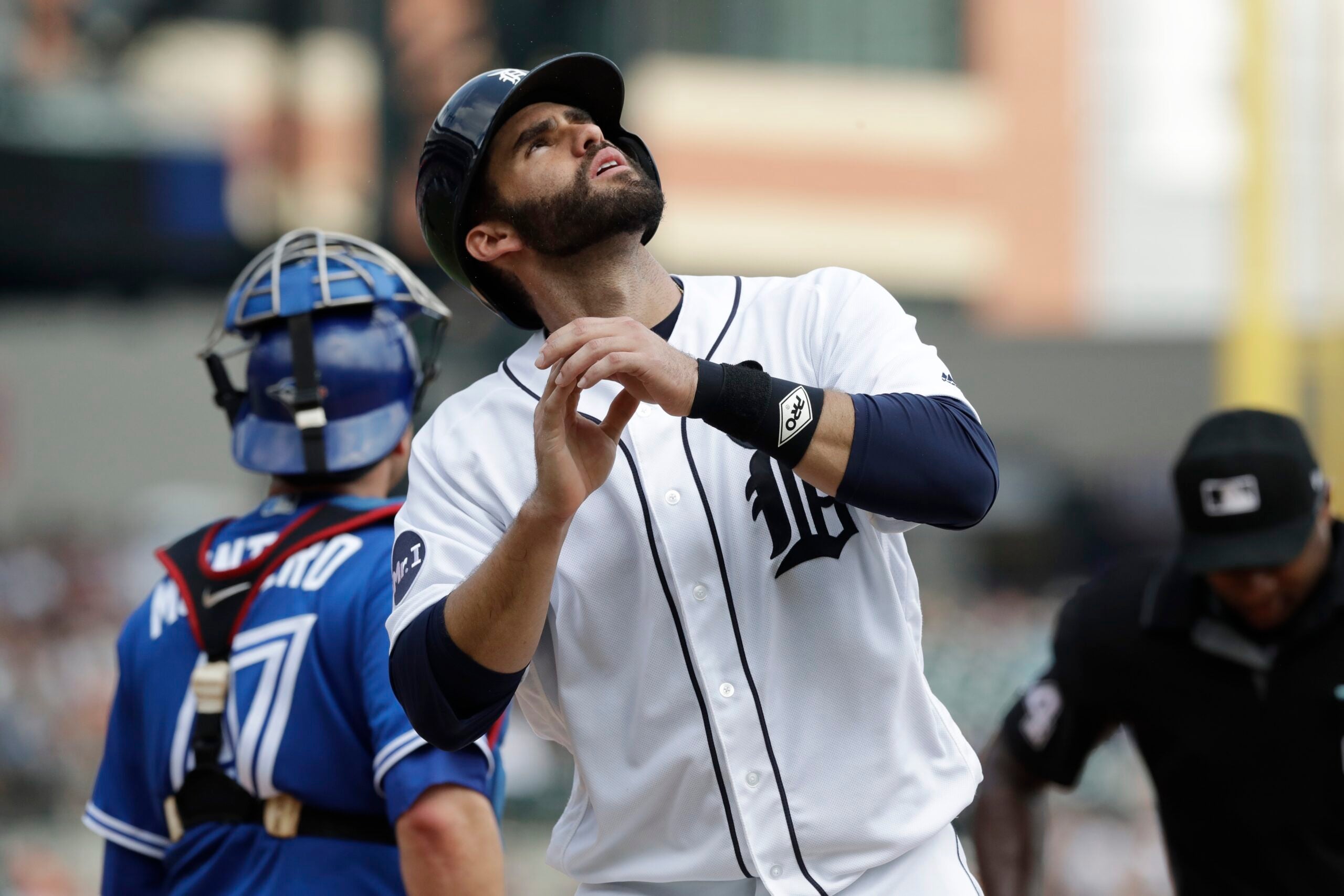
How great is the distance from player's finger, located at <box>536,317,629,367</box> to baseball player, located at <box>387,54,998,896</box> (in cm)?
13

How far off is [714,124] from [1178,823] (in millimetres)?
24053

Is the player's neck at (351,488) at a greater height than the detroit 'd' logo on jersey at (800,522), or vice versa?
the detroit 'd' logo on jersey at (800,522)

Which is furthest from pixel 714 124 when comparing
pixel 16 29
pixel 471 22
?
pixel 471 22

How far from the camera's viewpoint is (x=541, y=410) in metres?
2.19

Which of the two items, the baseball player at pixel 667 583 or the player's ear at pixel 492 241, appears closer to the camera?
the baseball player at pixel 667 583

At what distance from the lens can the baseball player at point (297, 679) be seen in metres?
2.71

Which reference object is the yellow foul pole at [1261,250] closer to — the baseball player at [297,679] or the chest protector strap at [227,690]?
the baseball player at [297,679]

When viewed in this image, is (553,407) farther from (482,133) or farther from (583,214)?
(482,133)

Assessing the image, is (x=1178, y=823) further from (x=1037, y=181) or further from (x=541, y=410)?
(x=1037, y=181)

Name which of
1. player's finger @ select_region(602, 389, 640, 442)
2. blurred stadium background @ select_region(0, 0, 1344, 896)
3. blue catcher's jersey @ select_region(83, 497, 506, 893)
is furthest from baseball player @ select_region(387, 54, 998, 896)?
blurred stadium background @ select_region(0, 0, 1344, 896)

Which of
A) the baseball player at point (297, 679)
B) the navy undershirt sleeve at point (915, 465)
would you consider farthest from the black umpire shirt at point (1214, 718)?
the navy undershirt sleeve at point (915, 465)

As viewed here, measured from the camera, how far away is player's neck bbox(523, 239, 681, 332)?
2.51 meters

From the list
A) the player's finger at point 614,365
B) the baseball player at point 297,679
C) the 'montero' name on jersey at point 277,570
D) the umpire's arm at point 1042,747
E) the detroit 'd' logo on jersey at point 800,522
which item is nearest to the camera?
the player's finger at point 614,365

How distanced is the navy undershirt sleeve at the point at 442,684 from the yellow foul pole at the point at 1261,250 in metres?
8.40
